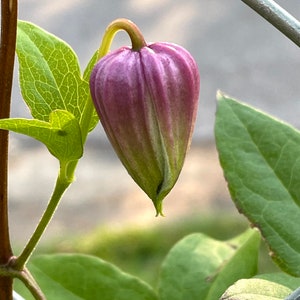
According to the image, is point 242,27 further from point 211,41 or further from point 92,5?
point 92,5

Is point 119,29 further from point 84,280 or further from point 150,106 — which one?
point 84,280

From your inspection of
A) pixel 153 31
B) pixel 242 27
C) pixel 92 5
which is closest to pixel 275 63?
pixel 242 27

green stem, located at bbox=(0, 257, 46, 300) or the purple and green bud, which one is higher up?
the purple and green bud

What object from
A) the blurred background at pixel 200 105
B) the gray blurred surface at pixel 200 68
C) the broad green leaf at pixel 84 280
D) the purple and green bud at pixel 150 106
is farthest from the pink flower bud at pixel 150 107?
the gray blurred surface at pixel 200 68

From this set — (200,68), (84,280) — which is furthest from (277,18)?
Result: (200,68)

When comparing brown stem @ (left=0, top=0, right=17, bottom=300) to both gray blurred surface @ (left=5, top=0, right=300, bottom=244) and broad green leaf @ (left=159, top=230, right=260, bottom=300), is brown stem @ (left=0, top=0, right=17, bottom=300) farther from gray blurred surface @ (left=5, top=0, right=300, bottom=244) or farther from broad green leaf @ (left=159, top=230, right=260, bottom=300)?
gray blurred surface @ (left=5, top=0, right=300, bottom=244)

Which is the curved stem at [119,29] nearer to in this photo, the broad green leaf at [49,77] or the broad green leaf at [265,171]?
the broad green leaf at [49,77]

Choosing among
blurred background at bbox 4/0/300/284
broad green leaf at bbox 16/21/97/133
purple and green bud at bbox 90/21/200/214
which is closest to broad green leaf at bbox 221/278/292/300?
purple and green bud at bbox 90/21/200/214
